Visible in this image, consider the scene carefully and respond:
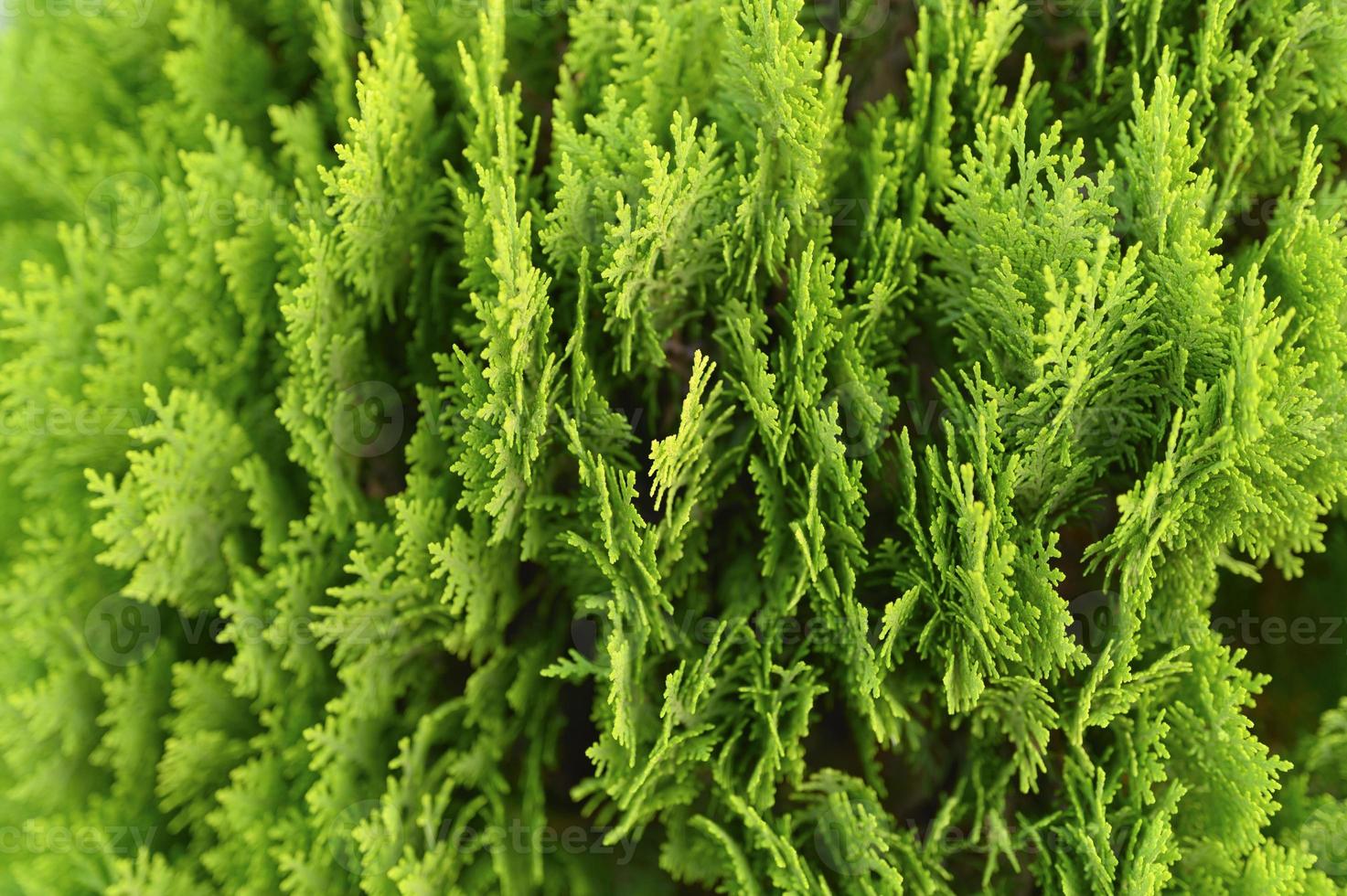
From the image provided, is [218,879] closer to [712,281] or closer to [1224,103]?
Result: [712,281]

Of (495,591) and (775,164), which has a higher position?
(775,164)

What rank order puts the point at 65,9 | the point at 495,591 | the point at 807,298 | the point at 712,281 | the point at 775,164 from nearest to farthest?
the point at 807,298, the point at 775,164, the point at 712,281, the point at 495,591, the point at 65,9

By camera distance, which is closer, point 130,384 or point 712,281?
point 712,281

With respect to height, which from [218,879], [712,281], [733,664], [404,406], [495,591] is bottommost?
[218,879]

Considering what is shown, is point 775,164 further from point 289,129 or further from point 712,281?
point 289,129

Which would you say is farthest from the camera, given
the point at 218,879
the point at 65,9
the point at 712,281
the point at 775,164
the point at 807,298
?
the point at 65,9

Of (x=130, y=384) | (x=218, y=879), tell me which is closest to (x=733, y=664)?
(x=218, y=879)
